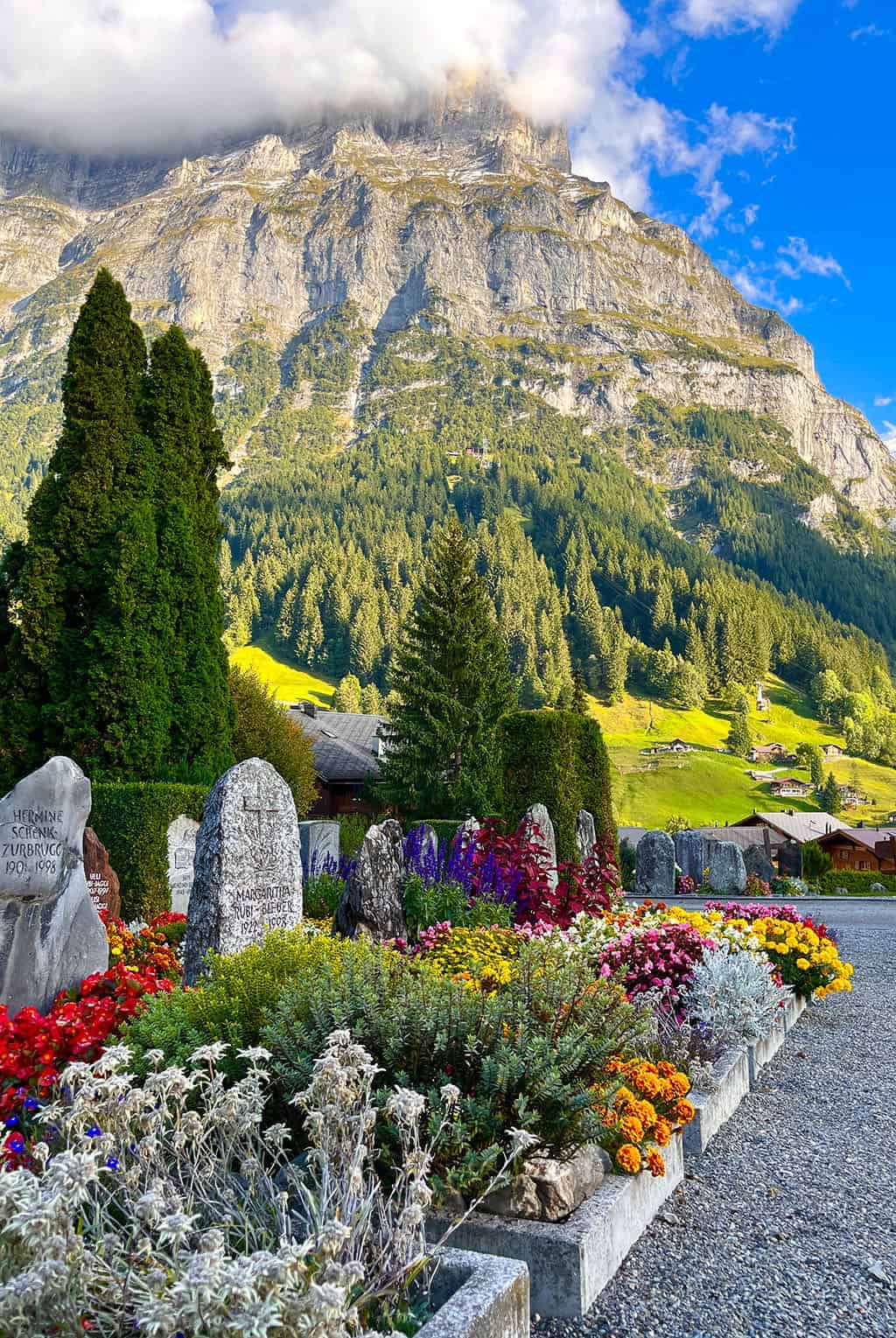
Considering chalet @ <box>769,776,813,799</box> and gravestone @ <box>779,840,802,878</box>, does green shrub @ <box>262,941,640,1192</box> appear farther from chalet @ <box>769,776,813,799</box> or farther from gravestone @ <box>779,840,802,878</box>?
chalet @ <box>769,776,813,799</box>

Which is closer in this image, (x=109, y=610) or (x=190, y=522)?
(x=109, y=610)

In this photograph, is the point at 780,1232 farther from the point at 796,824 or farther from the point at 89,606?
the point at 796,824

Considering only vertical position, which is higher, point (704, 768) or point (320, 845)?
point (704, 768)

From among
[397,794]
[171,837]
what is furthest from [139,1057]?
[397,794]

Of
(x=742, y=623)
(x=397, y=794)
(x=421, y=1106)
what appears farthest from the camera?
(x=742, y=623)

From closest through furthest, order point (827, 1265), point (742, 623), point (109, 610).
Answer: point (827, 1265) → point (109, 610) → point (742, 623)

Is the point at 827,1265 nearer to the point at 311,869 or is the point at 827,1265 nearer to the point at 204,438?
the point at 311,869

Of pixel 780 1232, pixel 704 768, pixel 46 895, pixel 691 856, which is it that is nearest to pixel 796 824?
pixel 704 768

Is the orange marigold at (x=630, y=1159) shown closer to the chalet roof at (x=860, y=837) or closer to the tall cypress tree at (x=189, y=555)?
the tall cypress tree at (x=189, y=555)

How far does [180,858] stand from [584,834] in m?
10.6

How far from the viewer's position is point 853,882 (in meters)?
36.1

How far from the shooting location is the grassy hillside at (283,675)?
355 ft

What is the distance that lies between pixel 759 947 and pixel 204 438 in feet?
63.4

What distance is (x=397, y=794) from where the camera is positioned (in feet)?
121
